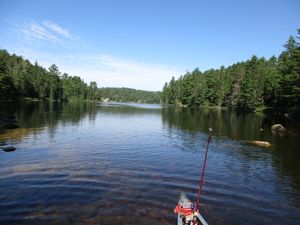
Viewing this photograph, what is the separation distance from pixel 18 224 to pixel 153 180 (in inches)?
355

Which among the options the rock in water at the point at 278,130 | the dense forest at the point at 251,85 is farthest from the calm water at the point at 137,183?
the dense forest at the point at 251,85

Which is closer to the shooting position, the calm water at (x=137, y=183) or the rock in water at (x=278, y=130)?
the calm water at (x=137, y=183)

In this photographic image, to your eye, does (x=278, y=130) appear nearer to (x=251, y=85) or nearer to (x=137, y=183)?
(x=137, y=183)

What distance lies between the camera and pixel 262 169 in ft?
73.1

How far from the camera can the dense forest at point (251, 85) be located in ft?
215

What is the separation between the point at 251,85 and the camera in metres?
110

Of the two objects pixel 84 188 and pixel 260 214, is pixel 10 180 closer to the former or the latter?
pixel 84 188

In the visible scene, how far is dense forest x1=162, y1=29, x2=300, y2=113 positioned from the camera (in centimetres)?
6555

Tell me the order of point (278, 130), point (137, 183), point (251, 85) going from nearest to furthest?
1. point (137, 183)
2. point (278, 130)
3. point (251, 85)

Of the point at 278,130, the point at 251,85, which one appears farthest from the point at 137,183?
the point at 251,85

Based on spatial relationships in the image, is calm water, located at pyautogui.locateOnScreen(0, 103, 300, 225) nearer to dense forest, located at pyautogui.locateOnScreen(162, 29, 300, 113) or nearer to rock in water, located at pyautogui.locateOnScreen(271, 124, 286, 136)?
rock in water, located at pyautogui.locateOnScreen(271, 124, 286, 136)

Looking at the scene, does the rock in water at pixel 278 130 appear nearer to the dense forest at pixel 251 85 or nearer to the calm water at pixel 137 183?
the dense forest at pixel 251 85

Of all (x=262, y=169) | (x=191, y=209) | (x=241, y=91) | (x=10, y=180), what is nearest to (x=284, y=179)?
(x=262, y=169)

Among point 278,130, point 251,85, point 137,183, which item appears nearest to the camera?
point 137,183
